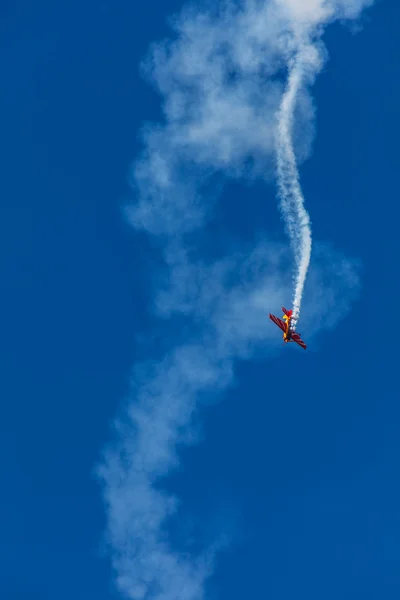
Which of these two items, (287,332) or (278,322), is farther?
(278,322)

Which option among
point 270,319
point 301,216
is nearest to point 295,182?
point 301,216

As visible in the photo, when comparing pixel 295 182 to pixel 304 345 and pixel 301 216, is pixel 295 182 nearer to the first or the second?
pixel 301 216

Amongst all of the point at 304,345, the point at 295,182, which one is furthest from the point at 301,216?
the point at 304,345

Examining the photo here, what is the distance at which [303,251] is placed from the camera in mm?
180500

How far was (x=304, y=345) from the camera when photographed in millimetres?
184125

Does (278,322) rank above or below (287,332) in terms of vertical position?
above

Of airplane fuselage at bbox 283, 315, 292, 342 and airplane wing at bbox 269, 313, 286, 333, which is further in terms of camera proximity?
airplane wing at bbox 269, 313, 286, 333

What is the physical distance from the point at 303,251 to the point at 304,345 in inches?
460

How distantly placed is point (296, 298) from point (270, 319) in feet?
15.1

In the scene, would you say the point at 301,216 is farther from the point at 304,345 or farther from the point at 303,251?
the point at 304,345

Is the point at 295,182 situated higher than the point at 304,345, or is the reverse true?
the point at 295,182

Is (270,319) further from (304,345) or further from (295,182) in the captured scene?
(295,182)

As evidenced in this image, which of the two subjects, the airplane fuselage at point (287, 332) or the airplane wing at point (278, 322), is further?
the airplane wing at point (278, 322)

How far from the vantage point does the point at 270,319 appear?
183 meters
